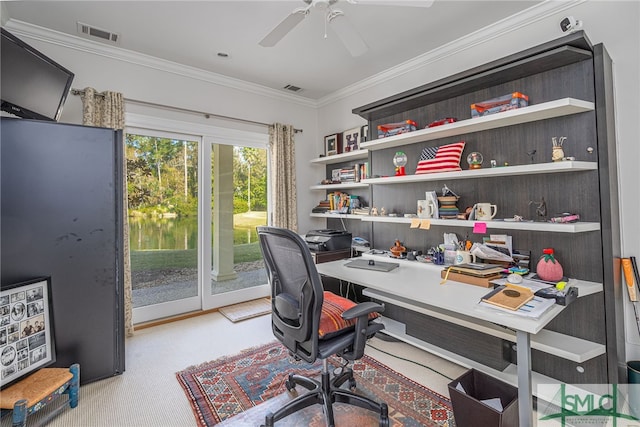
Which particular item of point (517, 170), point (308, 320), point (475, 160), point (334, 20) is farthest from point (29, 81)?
point (517, 170)

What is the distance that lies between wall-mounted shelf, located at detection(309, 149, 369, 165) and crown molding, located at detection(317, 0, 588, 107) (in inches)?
33.3

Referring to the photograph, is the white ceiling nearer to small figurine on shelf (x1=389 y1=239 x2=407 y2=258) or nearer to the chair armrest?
small figurine on shelf (x1=389 y1=239 x2=407 y2=258)

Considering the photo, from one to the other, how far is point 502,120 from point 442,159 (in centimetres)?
51

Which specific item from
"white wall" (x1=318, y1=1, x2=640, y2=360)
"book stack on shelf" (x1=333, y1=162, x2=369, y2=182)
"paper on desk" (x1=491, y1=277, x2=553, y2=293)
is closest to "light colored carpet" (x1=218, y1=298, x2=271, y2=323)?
"book stack on shelf" (x1=333, y1=162, x2=369, y2=182)

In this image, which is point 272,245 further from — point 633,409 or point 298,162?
point 298,162

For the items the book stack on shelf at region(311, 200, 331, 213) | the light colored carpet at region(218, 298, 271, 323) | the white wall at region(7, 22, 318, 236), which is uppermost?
the white wall at region(7, 22, 318, 236)

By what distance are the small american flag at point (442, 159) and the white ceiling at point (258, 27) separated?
3.35 feet

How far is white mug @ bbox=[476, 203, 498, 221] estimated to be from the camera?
2.17 metres

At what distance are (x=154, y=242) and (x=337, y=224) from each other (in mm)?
2228

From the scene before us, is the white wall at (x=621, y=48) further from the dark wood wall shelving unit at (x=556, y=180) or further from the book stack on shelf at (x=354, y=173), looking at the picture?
the book stack on shelf at (x=354, y=173)

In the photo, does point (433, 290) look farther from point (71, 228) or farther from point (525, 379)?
point (71, 228)

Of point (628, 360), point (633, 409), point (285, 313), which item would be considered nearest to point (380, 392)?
point (285, 313)

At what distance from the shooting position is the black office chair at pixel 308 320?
58.6 inches

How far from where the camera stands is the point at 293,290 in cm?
165
